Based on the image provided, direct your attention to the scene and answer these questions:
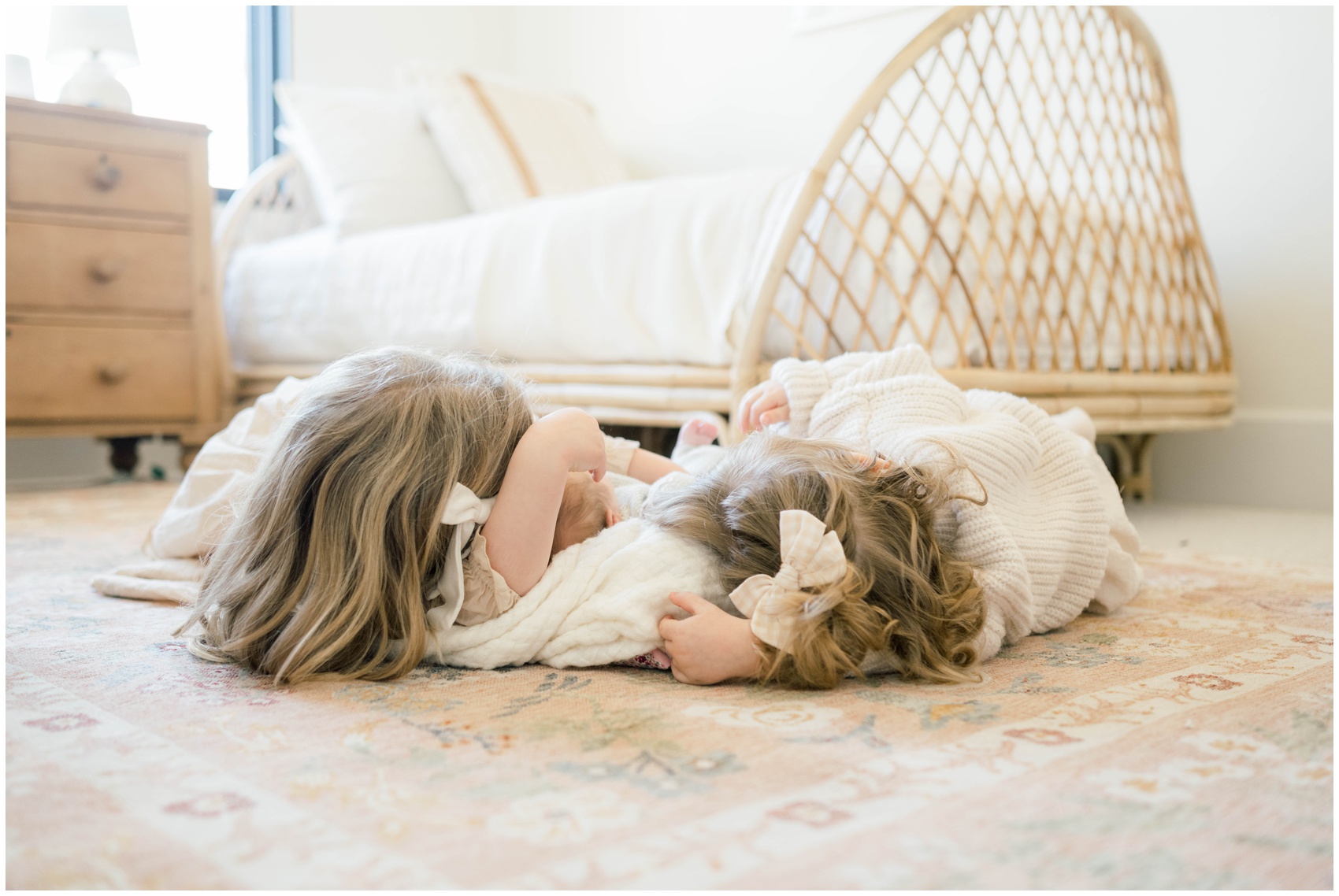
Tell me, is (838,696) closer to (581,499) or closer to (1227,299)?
(581,499)

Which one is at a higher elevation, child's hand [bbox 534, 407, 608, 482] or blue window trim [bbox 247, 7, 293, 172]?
blue window trim [bbox 247, 7, 293, 172]

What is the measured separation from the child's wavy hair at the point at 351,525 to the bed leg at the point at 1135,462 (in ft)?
4.84

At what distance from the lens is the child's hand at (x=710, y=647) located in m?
0.72

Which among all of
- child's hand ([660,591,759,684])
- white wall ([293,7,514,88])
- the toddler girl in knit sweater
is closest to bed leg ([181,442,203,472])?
white wall ([293,7,514,88])

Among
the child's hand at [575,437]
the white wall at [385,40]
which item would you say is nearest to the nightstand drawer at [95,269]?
the white wall at [385,40]

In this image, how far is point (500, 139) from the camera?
2.26 metres

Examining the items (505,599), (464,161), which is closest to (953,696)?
(505,599)

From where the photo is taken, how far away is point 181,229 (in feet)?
6.84

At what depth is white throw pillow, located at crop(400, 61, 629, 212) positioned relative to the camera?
2.23 m

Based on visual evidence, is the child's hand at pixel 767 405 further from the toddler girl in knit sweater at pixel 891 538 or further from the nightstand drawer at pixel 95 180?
the nightstand drawer at pixel 95 180

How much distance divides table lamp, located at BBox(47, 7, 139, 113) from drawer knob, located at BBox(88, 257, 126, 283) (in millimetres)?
296

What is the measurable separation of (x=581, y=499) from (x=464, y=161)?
5.16 feet

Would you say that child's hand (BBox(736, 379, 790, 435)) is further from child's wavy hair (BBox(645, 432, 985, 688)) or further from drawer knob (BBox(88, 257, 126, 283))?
drawer knob (BBox(88, 257, 126, 283))

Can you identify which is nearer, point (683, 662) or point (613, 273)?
point (683, 662)
